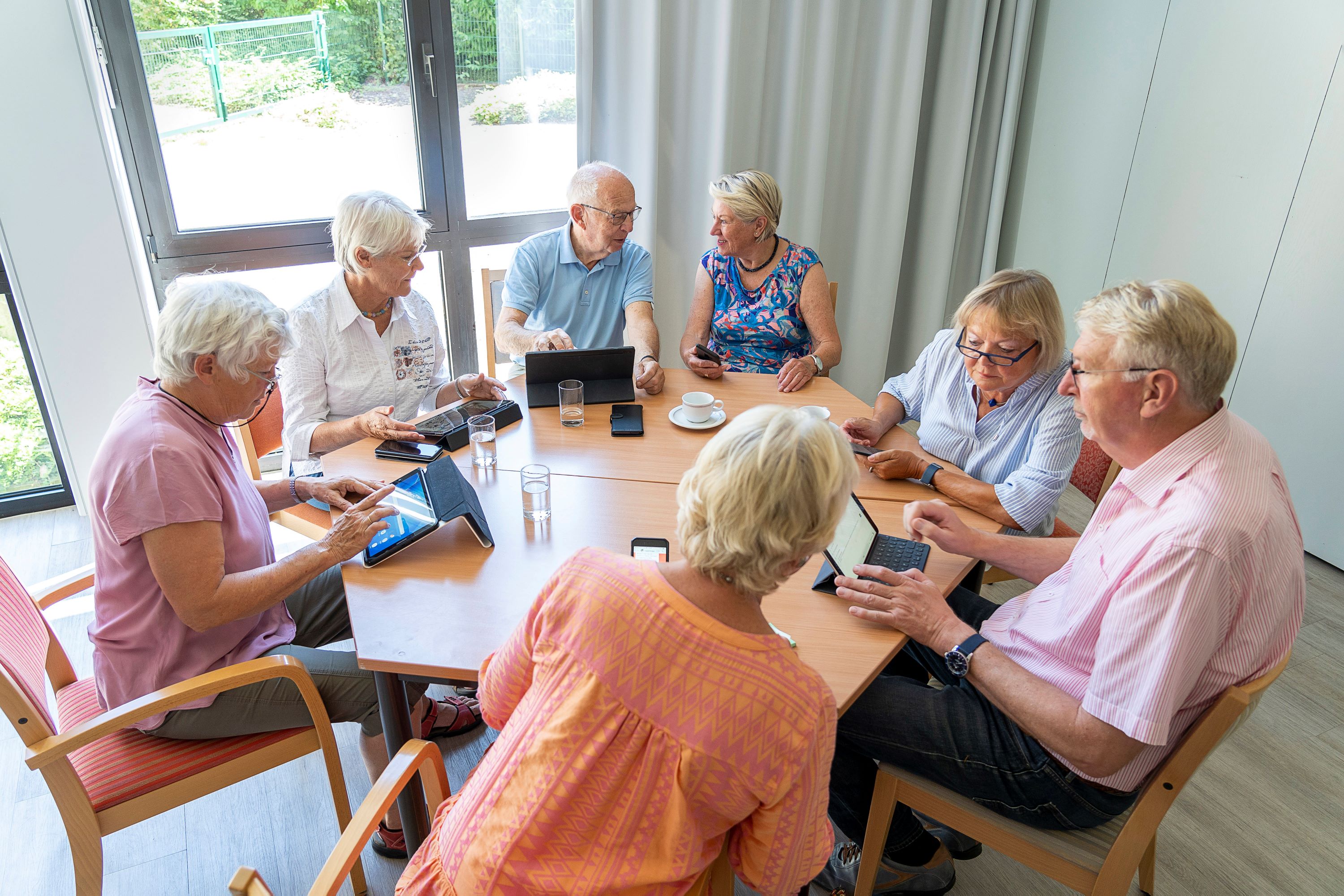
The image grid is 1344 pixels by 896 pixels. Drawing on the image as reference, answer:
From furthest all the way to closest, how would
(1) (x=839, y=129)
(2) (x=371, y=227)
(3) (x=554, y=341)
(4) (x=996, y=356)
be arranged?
(1) (x=839, y=129) → (3) (x=554, y=341) → (2) (x=371, y=227) → (4) (x=996, y=356)

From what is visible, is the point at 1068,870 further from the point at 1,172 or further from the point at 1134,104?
the point at 1,172

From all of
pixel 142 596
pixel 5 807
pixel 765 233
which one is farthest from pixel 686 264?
pixel 5 807

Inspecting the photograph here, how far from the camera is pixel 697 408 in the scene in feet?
7.74

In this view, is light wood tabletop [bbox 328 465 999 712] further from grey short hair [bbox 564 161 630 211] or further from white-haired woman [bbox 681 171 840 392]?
grey short hair [bbox 564 161 630 211]

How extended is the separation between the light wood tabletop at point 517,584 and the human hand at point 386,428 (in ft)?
0.82

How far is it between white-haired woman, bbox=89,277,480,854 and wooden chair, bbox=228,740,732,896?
1.28 ft

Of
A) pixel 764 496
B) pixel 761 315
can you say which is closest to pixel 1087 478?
pixel 761 315

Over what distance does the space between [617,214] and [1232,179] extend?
244 cm

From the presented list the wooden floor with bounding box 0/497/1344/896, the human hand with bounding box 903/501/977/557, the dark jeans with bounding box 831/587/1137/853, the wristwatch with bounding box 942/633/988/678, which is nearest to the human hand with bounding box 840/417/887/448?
the human hand with bounding box 903/501/977/557

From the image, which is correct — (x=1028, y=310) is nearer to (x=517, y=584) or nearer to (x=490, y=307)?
(x=517, y=584)

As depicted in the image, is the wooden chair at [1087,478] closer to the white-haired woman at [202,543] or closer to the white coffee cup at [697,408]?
the white coffee cup at [697,408]

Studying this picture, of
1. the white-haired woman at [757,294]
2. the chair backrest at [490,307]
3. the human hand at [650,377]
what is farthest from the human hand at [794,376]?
the chair backrest at [490,307]

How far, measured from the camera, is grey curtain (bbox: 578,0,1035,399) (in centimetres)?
349

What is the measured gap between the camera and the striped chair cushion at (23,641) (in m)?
1.40
